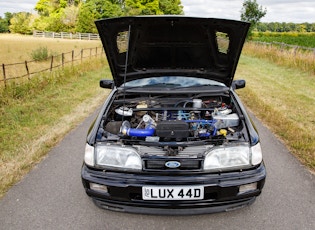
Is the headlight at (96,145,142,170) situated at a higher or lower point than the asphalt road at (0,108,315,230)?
higher

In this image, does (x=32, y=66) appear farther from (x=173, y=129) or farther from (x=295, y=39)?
(x=295, y=39)

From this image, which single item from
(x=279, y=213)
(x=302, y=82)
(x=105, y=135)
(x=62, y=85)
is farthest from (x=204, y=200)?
(x=302, y=82)

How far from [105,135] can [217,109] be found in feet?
4.32

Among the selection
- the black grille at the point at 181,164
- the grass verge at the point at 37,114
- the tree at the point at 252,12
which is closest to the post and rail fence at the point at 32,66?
the grass verge at the point at 37,114

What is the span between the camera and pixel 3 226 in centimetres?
251

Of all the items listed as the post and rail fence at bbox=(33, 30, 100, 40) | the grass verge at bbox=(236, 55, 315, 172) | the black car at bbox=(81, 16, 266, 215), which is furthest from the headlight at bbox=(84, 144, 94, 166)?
the post and rail fence at bbox=(33, 30, 100, 40)

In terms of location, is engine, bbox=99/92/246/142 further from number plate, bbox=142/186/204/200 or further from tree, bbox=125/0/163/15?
tree, bbox=125/0/163/15

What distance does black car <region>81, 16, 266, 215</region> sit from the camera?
2.33m

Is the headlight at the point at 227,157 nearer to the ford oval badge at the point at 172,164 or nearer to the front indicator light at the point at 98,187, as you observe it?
the ford oval badge at the point at 172,164

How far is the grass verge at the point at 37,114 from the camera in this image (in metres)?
3.77

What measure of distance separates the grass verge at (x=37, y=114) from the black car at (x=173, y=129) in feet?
4.49

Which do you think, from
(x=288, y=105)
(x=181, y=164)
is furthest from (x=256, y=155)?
(x=288, y=105)

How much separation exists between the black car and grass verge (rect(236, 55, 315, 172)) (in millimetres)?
1382

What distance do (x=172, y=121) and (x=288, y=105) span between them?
496 cm
